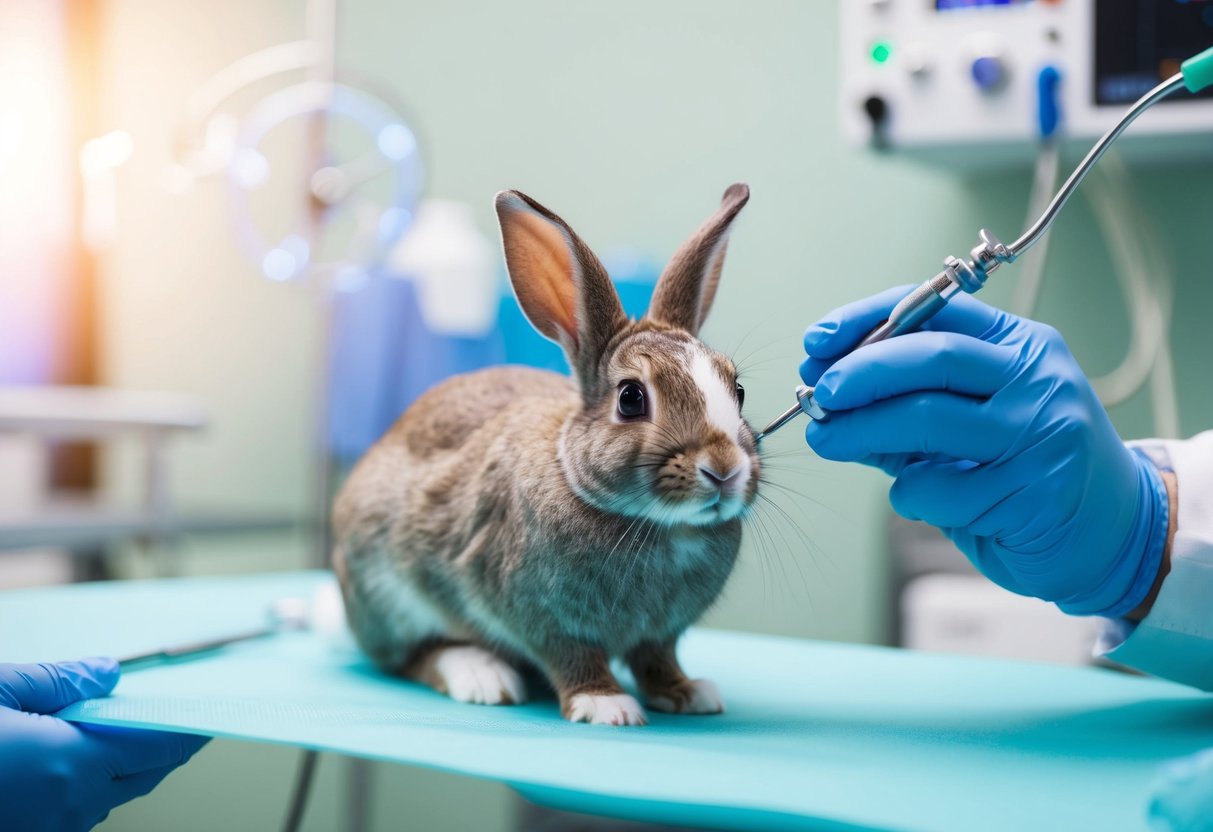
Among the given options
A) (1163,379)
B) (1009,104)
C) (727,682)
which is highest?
(1009,104)

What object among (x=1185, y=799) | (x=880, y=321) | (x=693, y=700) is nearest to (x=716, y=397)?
(x=880, y=321)

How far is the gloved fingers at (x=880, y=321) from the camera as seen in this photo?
2.82ft

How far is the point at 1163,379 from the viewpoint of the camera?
5.38 ft

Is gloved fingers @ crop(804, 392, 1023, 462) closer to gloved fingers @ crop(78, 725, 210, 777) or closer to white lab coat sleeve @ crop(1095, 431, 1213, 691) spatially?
white lab coat sleeve @ crop(1095, 431, 1213, 691)

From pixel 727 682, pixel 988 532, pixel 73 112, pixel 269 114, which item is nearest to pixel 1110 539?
pixel 988 532

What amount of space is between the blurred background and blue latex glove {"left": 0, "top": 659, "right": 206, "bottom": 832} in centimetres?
13

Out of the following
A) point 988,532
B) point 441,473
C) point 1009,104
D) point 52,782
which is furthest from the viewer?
point 1009,104

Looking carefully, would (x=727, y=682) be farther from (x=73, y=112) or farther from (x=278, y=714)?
(x=73, y=112)

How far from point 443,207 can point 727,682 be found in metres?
1.34

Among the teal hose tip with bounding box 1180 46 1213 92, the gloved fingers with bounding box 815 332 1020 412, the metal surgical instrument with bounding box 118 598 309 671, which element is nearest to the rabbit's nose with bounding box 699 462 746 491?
the gloved fingers with bounding box 815 332 1020 412

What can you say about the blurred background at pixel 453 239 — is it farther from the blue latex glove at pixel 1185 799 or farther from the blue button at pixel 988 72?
the blue latex glove at pixel 1185 799

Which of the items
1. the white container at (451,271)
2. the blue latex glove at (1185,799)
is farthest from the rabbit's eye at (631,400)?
the white container at (451,271)

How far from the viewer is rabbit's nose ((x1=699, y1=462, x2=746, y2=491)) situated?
76 cm

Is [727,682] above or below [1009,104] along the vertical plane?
below
